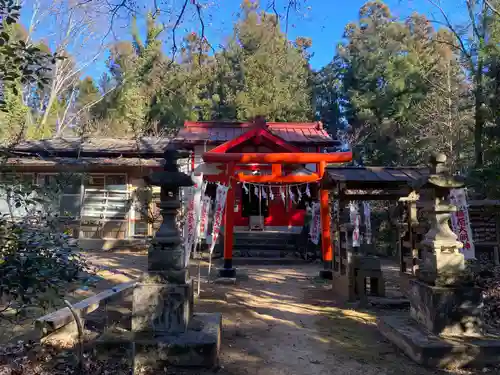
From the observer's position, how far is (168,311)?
187 inches

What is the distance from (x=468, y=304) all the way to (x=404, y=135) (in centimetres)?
2091

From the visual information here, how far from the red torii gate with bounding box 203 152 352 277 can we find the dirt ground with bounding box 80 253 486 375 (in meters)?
1.03

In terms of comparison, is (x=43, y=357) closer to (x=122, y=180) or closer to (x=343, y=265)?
(x=343, y=265)

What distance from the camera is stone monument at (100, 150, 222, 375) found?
4438 mm

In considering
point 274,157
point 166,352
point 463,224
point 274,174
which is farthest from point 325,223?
point 166,352

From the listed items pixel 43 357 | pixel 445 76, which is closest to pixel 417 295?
pixel 43 357

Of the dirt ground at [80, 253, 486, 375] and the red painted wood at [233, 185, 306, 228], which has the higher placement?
the red painted wood at [233, 185, 306, 228]

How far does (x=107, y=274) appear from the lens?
420 inches

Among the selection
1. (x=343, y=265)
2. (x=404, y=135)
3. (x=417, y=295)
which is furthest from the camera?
(x=404, y=135)

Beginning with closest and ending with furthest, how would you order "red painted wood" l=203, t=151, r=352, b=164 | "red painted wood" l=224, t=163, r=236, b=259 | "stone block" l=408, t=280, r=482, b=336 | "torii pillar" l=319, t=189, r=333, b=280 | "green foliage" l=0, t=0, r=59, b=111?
"green foliage" l=0, t=0, r=59, b=111
"stone block" l=408, t=280, r=482, b=336
"red painted wood" l=203, t=151, r=352, b=164
"red painted wood" l=224, t=163, r=236, b=259
"torii pillar" l=319, t=189, r=333, b=280

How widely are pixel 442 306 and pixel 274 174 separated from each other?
23.9 feet

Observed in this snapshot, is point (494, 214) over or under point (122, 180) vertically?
under

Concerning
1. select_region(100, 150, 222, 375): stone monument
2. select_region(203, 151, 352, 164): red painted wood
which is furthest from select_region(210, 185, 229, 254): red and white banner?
select_region(100, 150, 222, 375): stone monument

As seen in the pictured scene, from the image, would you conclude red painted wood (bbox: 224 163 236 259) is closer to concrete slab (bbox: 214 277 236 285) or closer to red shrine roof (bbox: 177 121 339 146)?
concrete slab (bbox: 214 277 236 285)
